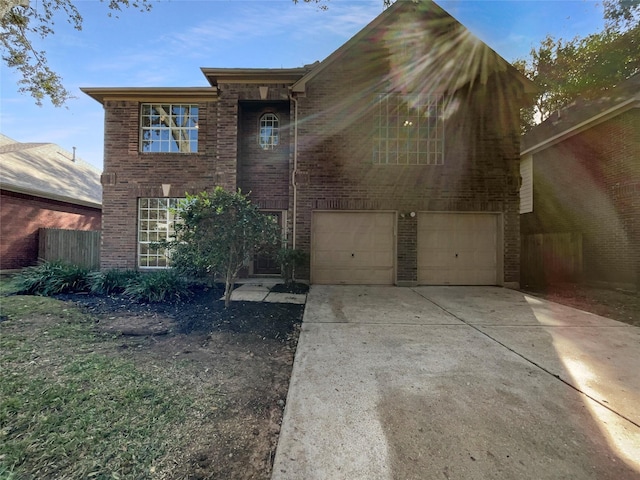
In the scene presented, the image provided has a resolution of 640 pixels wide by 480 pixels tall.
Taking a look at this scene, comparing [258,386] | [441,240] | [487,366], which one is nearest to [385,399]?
[258,386]

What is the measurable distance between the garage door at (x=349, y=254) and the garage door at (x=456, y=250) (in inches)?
40.8

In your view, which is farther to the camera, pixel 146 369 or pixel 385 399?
pixel 146 369

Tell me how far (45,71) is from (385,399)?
10.2 metres

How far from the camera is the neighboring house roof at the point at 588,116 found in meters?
8.69

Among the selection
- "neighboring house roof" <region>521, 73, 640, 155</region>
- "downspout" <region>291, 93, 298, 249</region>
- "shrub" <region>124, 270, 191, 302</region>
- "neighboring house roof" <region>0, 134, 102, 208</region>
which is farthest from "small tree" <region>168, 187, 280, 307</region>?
"neighboring house roof" <region>521, 73, 640, 155</region>

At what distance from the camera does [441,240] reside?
29.0 feet

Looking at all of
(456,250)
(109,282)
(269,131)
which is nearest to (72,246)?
(109,282)

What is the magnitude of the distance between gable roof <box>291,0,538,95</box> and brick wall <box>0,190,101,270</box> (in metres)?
11.5

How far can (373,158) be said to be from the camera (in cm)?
888

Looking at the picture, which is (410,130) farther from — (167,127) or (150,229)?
(150,229)

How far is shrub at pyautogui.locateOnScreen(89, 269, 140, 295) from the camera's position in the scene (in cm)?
700

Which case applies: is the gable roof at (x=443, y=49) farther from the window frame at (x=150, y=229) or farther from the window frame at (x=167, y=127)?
the window frame at (x=150, y=229)

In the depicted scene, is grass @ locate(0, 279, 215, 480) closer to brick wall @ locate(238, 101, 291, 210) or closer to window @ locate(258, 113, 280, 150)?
brick wall @ locate(238, 101, 291, 210)

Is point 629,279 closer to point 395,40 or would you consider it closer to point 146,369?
point 395,40
